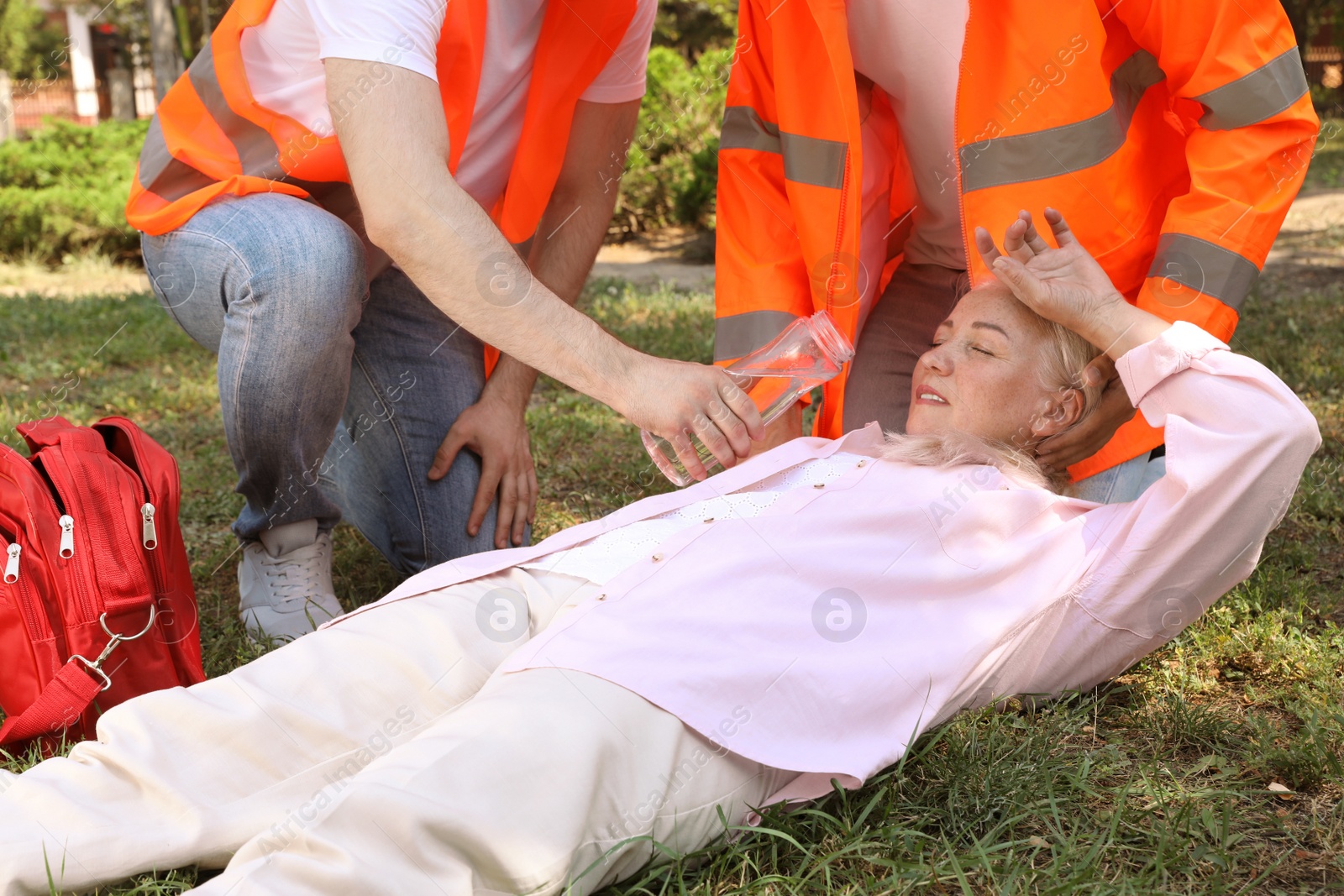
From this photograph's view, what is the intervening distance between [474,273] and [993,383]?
104cm

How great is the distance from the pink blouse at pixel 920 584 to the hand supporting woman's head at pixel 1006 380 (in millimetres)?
193

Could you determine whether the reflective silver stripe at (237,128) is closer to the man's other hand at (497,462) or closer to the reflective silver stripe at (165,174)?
the reflective silver stripe at (165,174)

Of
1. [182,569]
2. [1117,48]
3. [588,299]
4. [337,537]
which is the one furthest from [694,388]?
[588,299]

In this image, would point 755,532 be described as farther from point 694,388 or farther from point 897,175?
point 897,175

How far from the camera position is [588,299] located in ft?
20.9

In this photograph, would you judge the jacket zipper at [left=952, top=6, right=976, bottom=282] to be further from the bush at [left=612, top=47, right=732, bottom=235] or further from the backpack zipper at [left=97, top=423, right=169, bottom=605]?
the bush at [left=612, top=47, right=732, bottom=235]

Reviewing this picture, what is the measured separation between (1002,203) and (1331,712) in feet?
3.90

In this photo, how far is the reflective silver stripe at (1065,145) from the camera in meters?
2.43

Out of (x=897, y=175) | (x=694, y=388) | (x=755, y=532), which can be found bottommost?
(x=755, y=532)

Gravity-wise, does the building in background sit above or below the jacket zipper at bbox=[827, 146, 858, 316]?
below

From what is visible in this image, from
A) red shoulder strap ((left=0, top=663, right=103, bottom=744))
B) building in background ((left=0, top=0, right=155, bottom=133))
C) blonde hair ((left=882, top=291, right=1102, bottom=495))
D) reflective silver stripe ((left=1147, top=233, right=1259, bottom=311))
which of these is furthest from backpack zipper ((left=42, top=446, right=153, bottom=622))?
building in background ((left=0, top=0, right=155, bottom=133))

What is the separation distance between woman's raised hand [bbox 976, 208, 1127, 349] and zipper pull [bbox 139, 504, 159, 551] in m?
1.64

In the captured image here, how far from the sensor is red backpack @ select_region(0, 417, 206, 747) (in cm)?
199

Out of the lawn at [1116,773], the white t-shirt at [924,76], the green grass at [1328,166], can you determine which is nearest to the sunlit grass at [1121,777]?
the lawn at [1116,773]
